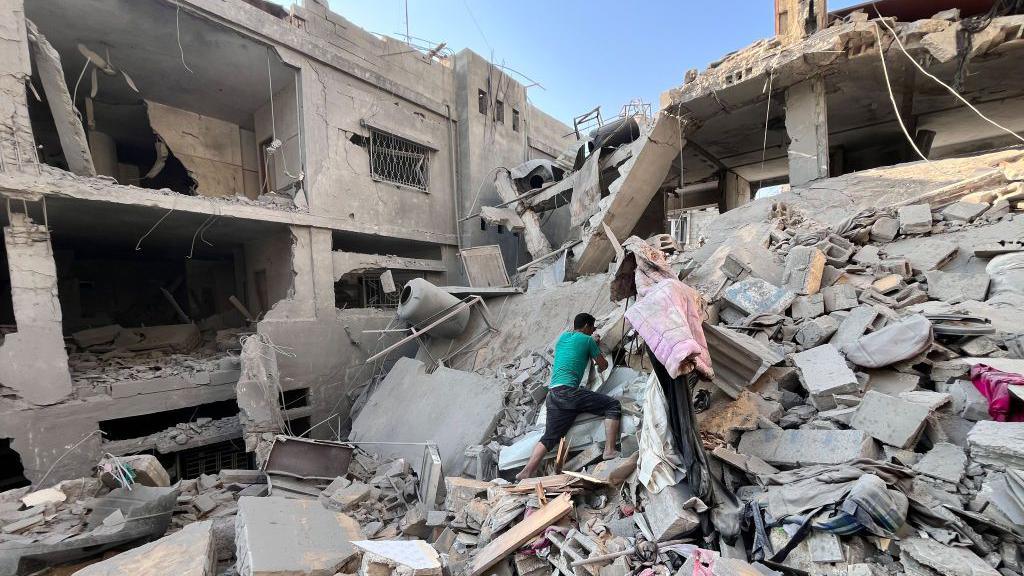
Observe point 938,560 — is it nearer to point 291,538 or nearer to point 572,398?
point 572,398

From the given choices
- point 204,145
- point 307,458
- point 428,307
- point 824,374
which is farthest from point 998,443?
point 204,145

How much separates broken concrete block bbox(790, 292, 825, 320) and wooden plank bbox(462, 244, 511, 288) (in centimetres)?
734

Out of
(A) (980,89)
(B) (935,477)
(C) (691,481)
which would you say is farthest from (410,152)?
(A) (980,89)

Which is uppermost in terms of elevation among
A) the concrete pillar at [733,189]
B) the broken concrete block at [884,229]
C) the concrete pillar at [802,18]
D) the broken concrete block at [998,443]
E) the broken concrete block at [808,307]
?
the concrete pillar at [802,18]

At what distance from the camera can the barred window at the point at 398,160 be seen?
34.4 ft

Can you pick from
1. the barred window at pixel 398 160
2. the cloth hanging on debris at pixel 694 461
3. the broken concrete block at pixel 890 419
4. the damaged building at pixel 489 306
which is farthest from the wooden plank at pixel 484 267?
the broken concrete block at pixel 890 419

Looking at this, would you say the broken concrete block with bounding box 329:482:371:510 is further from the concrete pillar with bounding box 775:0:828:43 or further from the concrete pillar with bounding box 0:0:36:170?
the concrete pillar with bounding box 775:0:828:43

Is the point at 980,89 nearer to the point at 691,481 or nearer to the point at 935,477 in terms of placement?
the point at 935,477

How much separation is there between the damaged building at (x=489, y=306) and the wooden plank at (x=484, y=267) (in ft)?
0.28

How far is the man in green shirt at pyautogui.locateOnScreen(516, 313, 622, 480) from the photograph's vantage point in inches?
149

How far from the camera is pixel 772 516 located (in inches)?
95.9

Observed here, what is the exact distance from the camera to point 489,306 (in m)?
8.73

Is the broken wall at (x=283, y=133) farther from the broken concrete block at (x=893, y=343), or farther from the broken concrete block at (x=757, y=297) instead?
the broken concrete block at (x=893, y=343)

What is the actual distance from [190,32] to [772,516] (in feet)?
36.1
